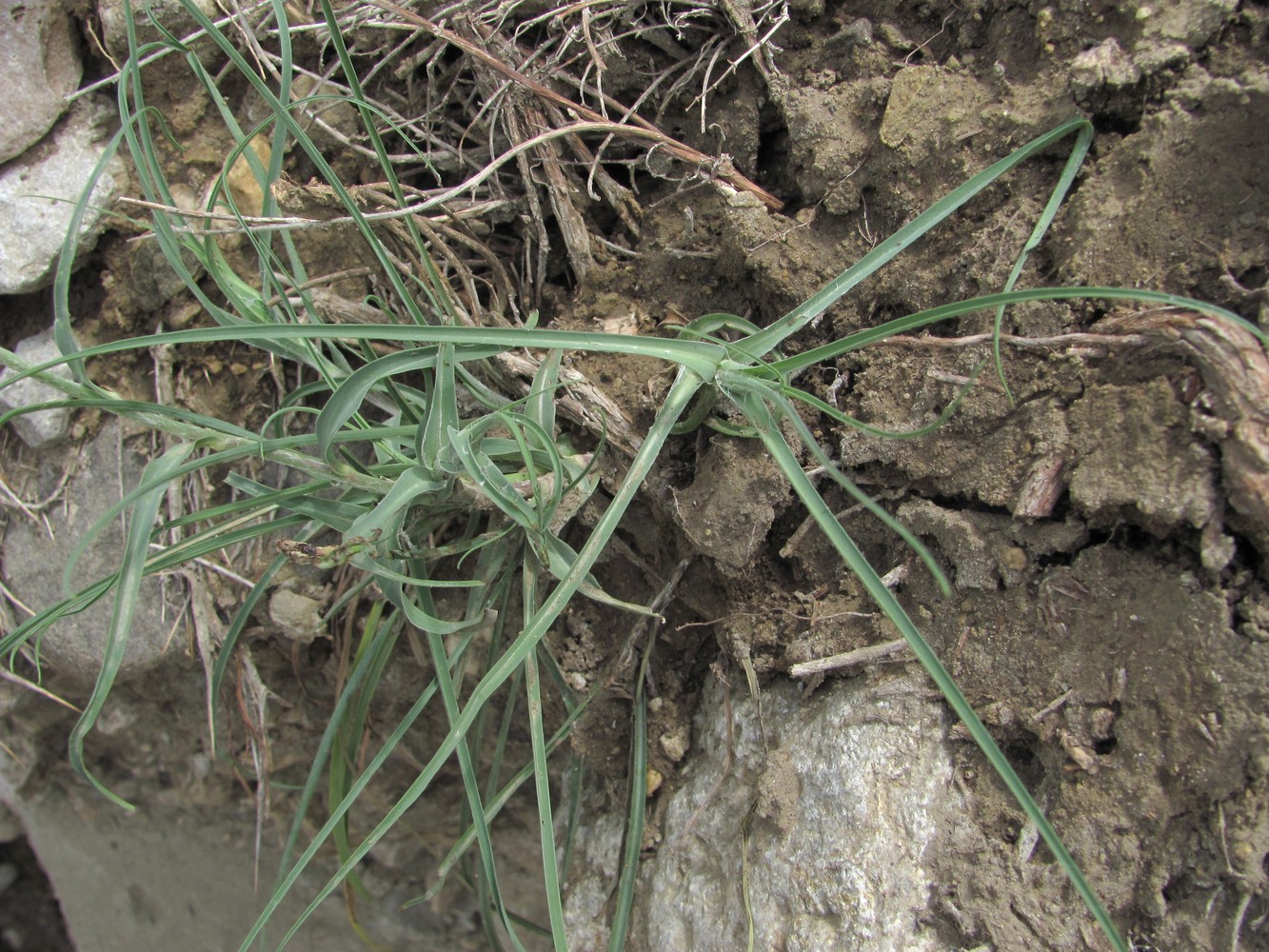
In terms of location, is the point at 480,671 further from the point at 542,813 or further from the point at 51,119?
the point at 51,119

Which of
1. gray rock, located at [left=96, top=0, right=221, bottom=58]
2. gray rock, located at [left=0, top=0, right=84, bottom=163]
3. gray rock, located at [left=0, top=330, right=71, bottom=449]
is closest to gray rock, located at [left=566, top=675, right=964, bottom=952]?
gray rock, located at [left=0, top=330, right=71, bottom=449]

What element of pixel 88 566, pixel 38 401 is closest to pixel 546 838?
pixel 88 566

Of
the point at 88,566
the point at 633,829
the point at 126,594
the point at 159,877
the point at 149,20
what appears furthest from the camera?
the point at 159,877

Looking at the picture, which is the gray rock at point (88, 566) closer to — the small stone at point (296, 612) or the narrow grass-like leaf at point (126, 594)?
the small stone at point (296, 612)

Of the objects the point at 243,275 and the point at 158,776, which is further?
the point at 158,776

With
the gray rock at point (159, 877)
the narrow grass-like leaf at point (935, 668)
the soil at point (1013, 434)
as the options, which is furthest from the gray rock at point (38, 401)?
the narrow grass-like leaf at point (935, 668)

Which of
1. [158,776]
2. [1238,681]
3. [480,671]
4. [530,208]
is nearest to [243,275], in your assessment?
[530,208]

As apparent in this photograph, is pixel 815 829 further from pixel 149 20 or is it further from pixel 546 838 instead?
pixel 149 20
